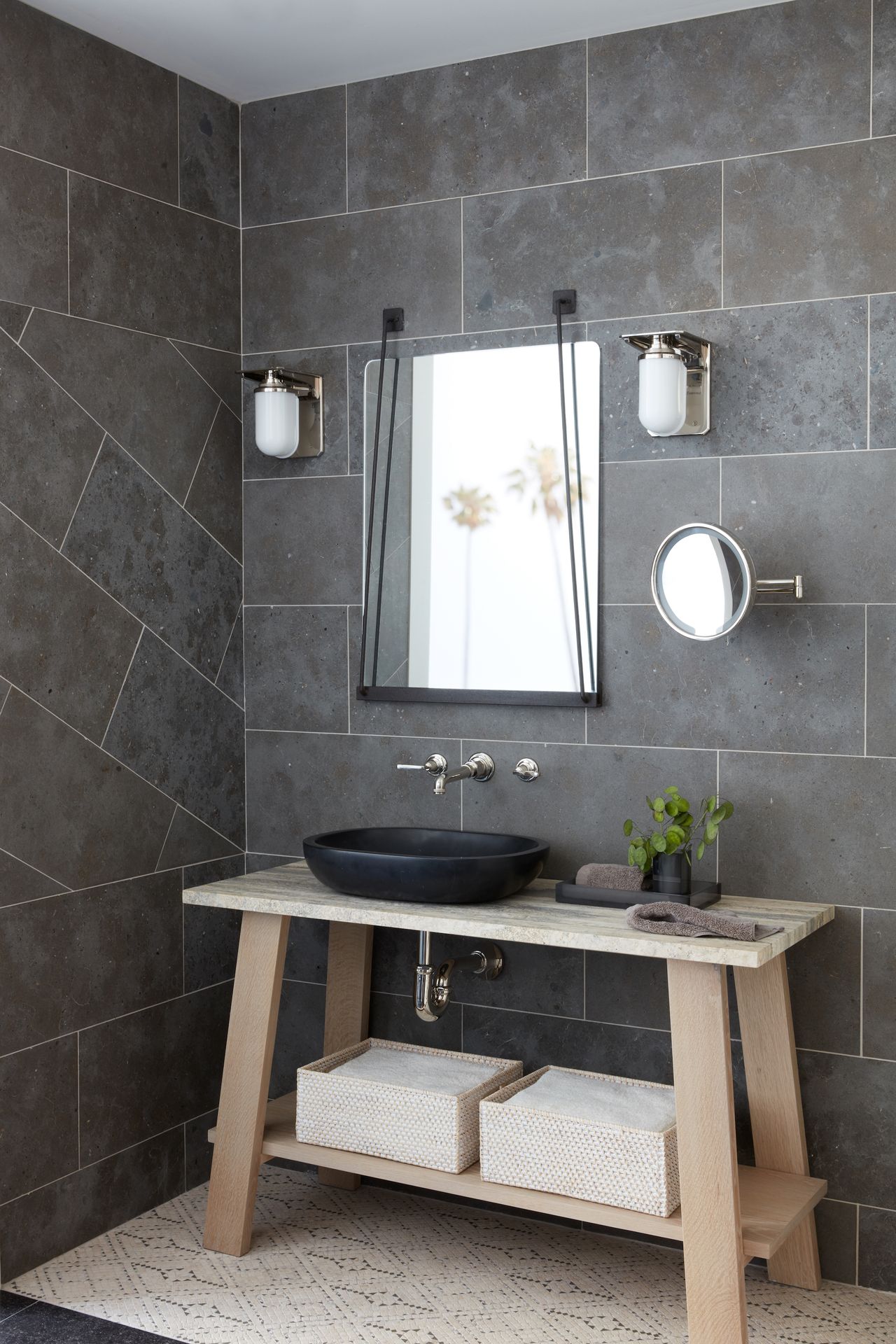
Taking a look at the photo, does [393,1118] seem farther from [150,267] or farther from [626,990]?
[150,267]

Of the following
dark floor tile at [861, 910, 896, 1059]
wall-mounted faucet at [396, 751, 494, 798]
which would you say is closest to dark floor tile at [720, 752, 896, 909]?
dark floor tile at [861, 910, 896, 1059]

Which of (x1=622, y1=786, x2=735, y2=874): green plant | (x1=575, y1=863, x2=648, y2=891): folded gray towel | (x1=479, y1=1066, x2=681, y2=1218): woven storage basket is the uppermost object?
(x1=622, y1=786, x2=735, y2=874): green plant

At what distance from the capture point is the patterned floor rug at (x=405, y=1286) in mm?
2500

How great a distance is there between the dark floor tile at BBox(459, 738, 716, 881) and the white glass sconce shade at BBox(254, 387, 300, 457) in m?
0.85

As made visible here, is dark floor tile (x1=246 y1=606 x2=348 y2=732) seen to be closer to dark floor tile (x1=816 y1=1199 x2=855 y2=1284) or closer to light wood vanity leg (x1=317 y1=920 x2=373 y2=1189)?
light wood vanity leg (x1=317 y1=920 x2=373 y2=1189)

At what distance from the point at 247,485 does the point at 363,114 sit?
94 centimetres

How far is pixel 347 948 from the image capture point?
3.15m

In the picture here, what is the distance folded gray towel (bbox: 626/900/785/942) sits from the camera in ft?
7.64

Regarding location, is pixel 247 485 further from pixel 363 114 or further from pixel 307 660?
pixel 363 114

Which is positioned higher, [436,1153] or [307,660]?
[307,660]

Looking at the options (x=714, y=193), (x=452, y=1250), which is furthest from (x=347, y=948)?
(x=714, y=193)

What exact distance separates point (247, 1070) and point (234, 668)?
103 cm

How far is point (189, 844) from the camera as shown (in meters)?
3.21

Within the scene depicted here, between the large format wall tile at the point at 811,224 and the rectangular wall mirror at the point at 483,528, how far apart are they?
1.27 ft
